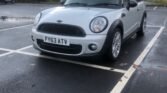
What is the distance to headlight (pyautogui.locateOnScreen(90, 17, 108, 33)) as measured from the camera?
5.24 m

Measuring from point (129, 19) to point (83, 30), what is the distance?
1.82m

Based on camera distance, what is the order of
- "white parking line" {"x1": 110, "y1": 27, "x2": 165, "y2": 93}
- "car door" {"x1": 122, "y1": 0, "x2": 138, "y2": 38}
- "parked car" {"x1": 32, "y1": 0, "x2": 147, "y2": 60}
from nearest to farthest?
1. "white parking line" {"x1": 110, "y1": 27, "x2": 165, "y2": 93}
2. "parked car" {"x1": 32, "y1": 0, "x2": 147, "y2": 60}
3. "car door" {"x1": 122, "y1": 0, "x2": 138, "y2": 38}

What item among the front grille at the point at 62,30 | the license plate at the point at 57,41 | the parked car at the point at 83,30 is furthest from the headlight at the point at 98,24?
the license plate at the point at 57,41

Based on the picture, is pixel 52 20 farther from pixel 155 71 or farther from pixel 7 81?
pixel 155 71

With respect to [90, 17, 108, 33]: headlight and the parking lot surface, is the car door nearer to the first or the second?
the parking lot surface

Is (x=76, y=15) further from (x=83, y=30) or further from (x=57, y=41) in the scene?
(x=57, y=41)

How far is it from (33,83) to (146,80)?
1889 mm

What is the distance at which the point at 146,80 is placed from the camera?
186 inches

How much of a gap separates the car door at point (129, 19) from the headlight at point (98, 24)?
0.88 meters

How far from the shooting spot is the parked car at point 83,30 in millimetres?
5203

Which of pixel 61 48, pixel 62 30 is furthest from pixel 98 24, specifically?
pixel 61 48

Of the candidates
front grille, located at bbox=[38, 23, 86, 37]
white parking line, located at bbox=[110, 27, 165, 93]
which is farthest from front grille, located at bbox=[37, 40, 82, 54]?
white parking line, located at bbox=[110, 27, 165, 93]

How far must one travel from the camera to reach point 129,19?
21.7 ft

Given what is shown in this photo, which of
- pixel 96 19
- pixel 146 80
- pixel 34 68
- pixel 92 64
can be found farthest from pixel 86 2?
pixel 146 80
